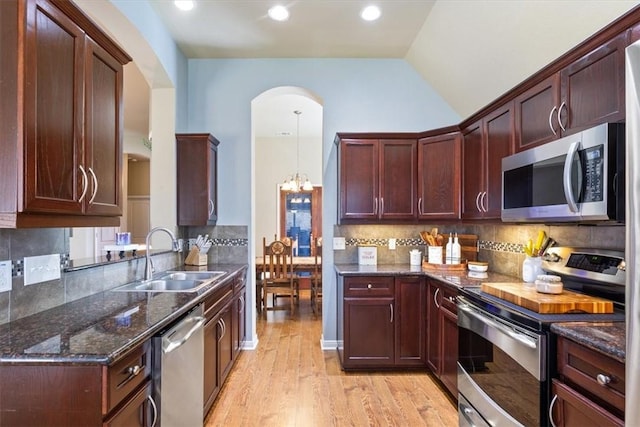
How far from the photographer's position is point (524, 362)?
1.63 meters

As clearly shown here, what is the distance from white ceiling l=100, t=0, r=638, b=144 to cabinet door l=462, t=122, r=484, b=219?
42 cm

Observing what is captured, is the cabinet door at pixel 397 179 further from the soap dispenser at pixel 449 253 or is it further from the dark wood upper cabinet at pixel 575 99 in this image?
the dark wood upper cabinet at pixel 575 99

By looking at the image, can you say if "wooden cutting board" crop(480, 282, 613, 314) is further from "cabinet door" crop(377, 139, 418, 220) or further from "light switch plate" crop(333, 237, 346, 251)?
"light switch plate" crop(333, 237, 346, 251)

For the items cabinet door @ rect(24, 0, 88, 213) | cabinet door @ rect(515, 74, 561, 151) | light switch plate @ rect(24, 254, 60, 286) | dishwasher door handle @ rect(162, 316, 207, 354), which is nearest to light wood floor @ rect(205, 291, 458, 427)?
dishwasher door handle @ rect(162, 316, 207, 354)

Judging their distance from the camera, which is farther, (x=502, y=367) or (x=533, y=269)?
(x=533, y=269)

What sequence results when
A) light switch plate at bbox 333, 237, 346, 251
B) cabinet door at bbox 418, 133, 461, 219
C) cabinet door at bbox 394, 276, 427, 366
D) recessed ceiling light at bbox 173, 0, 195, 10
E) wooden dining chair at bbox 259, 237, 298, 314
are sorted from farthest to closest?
wooden dining chair at bbox 259, 237, 298, 314
light switch plate at bbox 333, 237, 346, 251
cabinet door at bbox 418, 133, 461, 219
cabinet door at bbox 394, 276, 427, 366
recessed ceiling light at bbox 173, 0, 195, 10

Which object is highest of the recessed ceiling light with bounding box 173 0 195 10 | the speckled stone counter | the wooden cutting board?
the recessed ceiling light with bounding box 173 0 195 10

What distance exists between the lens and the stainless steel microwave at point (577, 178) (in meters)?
1.46

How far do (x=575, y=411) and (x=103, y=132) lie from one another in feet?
7.72

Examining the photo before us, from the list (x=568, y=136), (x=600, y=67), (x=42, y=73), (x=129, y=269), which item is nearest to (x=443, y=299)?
(x=568, y=136)

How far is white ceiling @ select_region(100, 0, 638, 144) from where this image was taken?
2.18m

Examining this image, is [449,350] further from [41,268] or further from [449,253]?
[41,268]

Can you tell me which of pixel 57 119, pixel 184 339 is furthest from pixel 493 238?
pixel 57 119

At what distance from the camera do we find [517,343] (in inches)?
66.2
